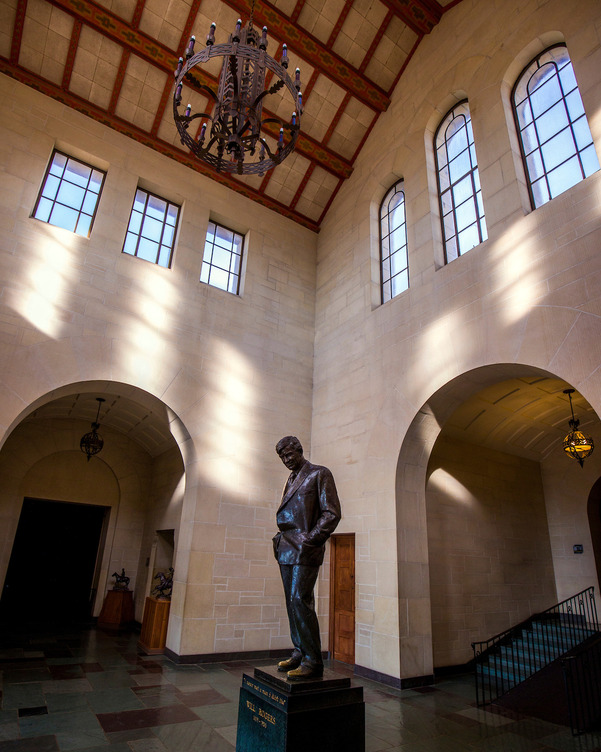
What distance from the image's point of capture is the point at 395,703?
19.5ft

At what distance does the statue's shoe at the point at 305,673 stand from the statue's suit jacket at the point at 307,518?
75cm

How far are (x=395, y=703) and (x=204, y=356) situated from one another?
650cm

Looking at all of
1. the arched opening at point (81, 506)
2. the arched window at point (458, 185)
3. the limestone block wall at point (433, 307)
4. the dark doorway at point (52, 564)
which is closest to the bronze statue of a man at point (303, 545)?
the limestone block wall at point (433, 307)

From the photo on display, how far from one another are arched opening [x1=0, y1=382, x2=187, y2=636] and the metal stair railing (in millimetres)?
6622

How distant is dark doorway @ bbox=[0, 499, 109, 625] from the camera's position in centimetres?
1145

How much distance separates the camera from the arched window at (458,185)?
795 cm

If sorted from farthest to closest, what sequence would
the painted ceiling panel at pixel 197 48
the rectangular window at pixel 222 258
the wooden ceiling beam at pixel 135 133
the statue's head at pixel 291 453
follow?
the rectangular window at pixel 222 258 → the wooden ceiling beam at pixel 135 133 → the painted ceiling panel at pixel 197 48 → the statue's head at pixel 291 453

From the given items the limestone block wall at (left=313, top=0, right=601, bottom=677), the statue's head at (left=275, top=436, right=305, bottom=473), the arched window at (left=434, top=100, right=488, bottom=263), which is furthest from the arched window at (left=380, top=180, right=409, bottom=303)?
the statue's head at (left=275, top=436, right=305, bottom=473)

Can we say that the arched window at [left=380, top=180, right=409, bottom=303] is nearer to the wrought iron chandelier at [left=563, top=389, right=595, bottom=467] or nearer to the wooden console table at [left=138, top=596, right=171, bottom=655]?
the wrought iron chandelier at [left=563, top=389, right=595, bottom=467]

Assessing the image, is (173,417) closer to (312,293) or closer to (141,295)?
(141,295)

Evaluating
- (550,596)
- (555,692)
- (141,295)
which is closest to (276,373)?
(141,295)

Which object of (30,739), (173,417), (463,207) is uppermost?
(463,207)

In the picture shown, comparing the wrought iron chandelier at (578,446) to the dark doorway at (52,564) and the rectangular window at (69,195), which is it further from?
the dark doorway at (52,564)

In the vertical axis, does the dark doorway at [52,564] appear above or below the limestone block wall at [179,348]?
below
